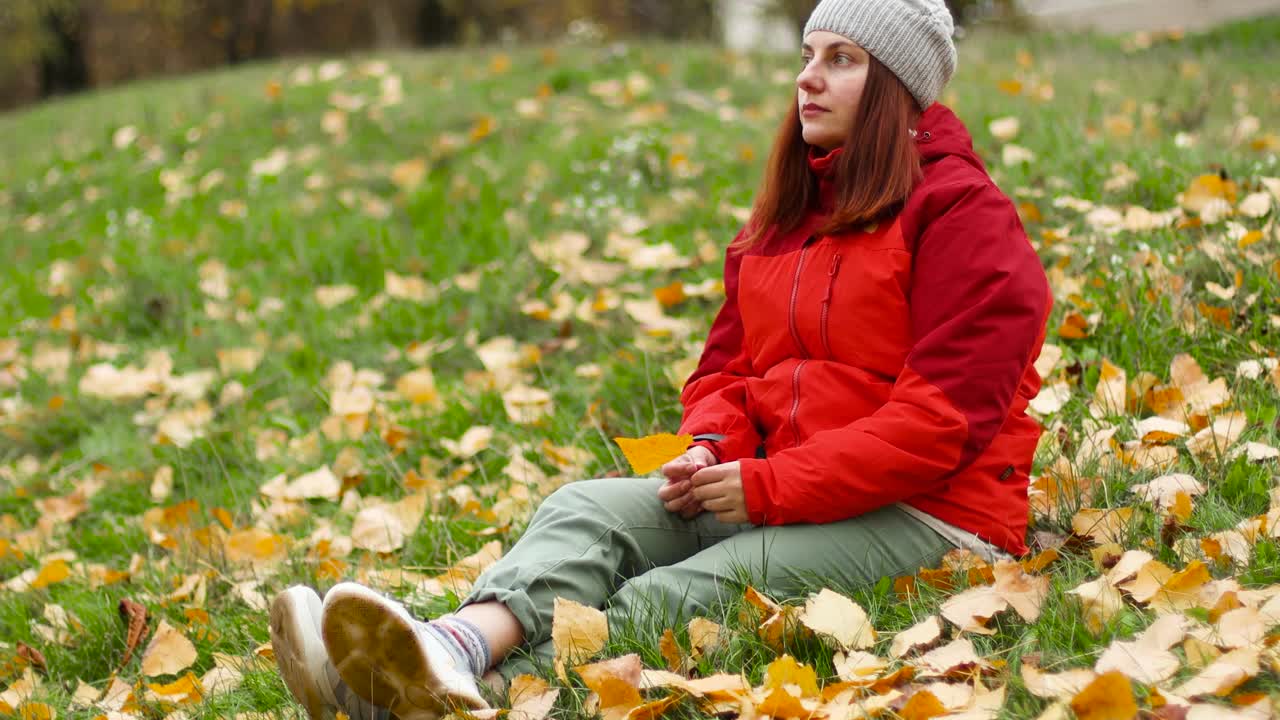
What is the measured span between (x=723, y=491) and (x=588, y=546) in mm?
246

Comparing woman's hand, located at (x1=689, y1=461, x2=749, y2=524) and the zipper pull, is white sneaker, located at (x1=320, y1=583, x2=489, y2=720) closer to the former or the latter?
woman's hand, located at (x1=689, y1=461, x2=749, y2=524)

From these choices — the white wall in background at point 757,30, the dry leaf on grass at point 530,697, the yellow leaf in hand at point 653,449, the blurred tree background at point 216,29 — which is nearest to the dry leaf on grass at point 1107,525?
the yellow leaf in hand at point 653,449

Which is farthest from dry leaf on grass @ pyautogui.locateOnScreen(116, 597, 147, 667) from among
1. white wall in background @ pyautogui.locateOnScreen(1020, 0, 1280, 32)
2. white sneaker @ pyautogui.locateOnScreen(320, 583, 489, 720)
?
white wall in background @ pyautogui.locateOnScreen(1020, 0, 1280, 32)

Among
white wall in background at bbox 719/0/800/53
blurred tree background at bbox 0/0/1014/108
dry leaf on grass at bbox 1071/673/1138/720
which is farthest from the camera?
blurred tree background at bbox 0/0/1014/108

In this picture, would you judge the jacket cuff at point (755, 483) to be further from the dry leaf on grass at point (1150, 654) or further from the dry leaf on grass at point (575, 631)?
the dry leaf on grass at point (1150, 654)

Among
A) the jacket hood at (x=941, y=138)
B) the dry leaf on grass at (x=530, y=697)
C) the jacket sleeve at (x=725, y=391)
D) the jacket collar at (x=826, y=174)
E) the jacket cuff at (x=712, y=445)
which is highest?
the jacket hood at (x=941, y=138)

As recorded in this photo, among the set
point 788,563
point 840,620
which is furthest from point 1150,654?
point 788,563

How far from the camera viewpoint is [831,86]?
2109 mm

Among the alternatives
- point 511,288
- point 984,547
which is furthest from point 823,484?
point 511,288

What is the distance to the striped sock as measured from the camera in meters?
1.81

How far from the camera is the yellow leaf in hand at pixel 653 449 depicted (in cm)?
196

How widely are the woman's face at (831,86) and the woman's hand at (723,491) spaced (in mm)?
630

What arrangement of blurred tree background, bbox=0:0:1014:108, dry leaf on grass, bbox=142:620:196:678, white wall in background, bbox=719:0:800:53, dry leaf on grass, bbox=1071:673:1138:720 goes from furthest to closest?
blurred tree background, bbox=0:0:1014:108
white wall in background, bbox=719:0:800:53
dry leaf on grass, bbox=142:620:196:678
dry leaf on grass, bbox=1071:673:1138:720

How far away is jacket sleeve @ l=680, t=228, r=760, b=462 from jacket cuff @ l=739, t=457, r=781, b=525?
0.17 meters
